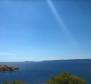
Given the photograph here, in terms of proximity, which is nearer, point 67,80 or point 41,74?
point 67,80

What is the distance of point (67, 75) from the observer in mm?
10547

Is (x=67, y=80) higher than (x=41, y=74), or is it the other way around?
(x=41, y=74)

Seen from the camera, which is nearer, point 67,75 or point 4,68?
point 67,75

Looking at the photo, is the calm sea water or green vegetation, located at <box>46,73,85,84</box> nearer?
green vegetation, located at <box>46,73,85,84</box>

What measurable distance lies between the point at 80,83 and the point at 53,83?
1.13 meters

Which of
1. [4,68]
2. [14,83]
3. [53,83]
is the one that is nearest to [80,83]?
[53,83]

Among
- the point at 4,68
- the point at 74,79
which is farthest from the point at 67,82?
the point at 4,68

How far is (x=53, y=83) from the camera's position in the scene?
10.5 meters

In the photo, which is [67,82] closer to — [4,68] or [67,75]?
[67,75]

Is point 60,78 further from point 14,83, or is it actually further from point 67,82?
point 14,83

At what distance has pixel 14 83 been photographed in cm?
1037

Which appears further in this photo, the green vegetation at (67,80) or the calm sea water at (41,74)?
the calm sea water at (41,74)

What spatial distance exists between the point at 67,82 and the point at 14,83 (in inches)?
87.5

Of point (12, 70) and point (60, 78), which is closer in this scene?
point (60, 78)
